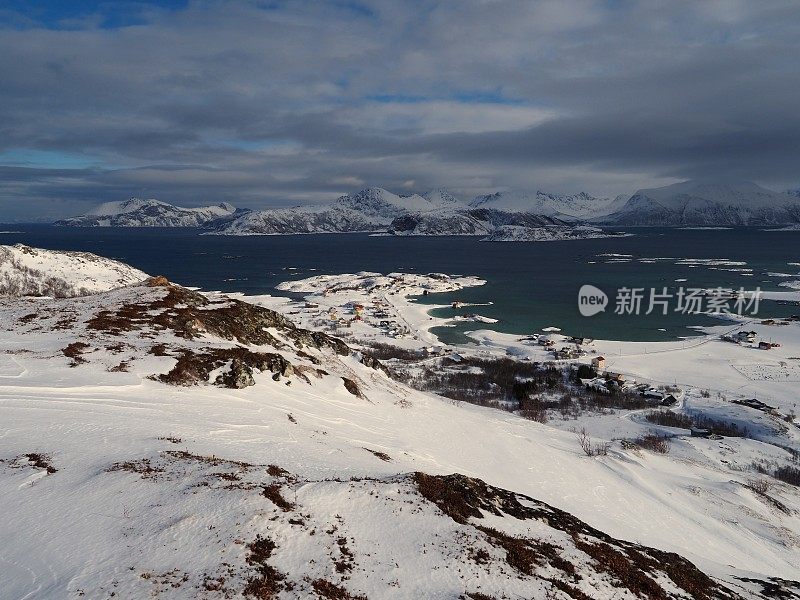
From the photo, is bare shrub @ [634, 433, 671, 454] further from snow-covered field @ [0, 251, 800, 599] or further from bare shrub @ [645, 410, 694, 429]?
bare shrub @ [645, 410, 694, 429]

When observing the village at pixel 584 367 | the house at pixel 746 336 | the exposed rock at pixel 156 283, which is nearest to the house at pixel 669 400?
→ the village at pixel 584 367

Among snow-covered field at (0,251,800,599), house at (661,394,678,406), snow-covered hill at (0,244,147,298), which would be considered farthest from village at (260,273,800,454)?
snow-covered hill at (0,244,147,298)

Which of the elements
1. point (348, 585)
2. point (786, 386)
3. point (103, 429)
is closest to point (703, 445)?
point (786, 386)

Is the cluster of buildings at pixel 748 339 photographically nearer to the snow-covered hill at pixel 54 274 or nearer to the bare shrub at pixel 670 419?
the bare shrub at pixel 670 419

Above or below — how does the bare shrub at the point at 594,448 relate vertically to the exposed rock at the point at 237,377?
below

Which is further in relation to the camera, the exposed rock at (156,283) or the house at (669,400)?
the house at (669,400)

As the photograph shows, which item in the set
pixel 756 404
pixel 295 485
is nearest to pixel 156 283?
pixel 295 485

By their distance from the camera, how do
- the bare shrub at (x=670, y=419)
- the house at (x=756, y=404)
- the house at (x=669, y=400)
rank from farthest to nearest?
the house at (x=669, y=400) → the house at (x=756, y=404) → the bare shrub at (x=670, y=419)

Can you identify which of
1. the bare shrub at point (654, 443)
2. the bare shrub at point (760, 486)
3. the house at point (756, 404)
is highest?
the bare shrub at point (760, 486)
